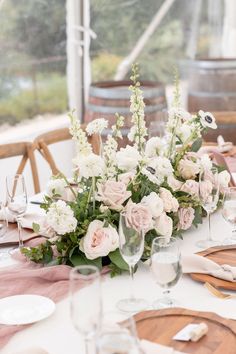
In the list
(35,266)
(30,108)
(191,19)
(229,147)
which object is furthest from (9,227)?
(191,19)

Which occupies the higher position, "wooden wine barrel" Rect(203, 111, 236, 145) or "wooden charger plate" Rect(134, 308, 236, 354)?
"wooden charger plate" Rect(134, 308, 236, 354)

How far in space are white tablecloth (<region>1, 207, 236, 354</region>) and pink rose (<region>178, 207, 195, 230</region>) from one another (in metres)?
0.09

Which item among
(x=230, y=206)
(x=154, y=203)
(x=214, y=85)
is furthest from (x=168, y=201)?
(x=214, y=85)

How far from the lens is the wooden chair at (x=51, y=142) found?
3201 mm

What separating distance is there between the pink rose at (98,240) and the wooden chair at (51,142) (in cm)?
133

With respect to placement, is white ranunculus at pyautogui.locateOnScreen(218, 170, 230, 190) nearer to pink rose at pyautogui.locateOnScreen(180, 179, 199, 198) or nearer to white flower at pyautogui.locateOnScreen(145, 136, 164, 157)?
pink rose at pyautogui.locateOnScreen(180, 179, 199, 198)

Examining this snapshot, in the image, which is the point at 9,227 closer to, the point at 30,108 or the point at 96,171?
the point at 96,171

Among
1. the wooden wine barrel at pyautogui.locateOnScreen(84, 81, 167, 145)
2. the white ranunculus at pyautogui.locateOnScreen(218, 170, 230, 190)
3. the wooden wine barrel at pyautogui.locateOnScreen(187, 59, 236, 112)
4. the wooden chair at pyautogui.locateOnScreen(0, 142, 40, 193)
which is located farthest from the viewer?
the wooden wine barrel at pyautogui.locateOnScreen(187, 59, 236, 112)

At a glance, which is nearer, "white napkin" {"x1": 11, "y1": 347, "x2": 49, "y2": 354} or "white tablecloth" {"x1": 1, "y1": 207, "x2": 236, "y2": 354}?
"white napkin" {"x1": 11, "y1": 347, "x2": 49, "y2": 354}

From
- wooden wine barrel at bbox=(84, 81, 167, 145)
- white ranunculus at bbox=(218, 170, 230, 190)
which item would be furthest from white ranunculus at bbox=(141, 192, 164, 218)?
wooden wine barrel at bbox=(84, 81, 167, 145)

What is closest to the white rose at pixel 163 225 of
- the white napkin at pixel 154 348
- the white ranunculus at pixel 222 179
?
the white ranunculus at pixel 222 179

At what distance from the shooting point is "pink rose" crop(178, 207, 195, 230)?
6.84 feet

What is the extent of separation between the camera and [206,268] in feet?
5.99

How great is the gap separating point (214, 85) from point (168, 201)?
279cm
